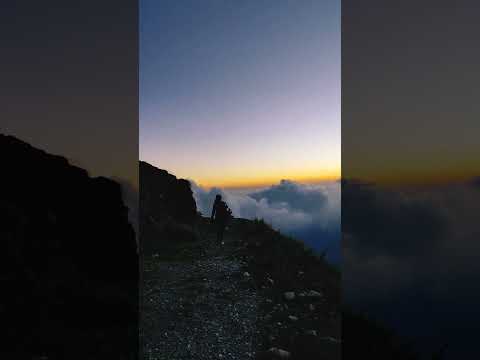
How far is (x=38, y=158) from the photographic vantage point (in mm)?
8836

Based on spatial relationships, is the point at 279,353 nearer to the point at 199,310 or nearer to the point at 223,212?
the point at 199,310

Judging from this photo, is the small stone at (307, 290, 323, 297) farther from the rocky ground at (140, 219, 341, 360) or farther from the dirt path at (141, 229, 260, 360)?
the dirt path at (141, 229, 260, 360)

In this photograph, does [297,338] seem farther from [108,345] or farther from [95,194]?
[95,194]

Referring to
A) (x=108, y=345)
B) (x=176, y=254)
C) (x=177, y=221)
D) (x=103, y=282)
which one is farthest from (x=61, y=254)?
(x=177, y=221)

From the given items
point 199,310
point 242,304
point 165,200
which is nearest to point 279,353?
point 242,304

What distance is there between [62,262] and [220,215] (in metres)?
5.26

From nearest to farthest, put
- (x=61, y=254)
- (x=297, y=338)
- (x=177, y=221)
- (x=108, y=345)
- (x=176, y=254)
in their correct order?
1. (x=297, y=338)
2. (x=108, y=345)
3. (x=61, y=254)
4. (x=176, y=254)
5. (x=177, y=221)

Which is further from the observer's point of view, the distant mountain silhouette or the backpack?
the backpack

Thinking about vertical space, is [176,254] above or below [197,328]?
above

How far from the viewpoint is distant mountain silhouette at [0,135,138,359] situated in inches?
285

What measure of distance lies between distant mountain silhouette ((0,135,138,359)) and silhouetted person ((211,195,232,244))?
121 inches

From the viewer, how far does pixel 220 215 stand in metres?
11.7

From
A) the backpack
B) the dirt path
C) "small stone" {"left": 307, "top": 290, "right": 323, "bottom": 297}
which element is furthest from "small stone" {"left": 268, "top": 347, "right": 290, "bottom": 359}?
the backpack

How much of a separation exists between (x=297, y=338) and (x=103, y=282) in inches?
207
